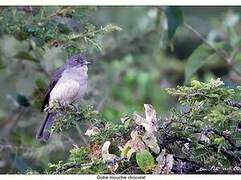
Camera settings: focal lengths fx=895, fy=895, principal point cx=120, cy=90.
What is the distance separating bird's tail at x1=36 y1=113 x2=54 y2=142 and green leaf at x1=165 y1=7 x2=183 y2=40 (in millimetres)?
542

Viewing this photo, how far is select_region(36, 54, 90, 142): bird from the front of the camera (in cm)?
272

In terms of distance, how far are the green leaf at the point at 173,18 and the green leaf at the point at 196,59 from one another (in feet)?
0.41

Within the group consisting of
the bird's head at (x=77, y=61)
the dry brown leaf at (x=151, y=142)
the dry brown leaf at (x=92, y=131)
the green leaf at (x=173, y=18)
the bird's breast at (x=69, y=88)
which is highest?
the green leaf at (x=173, y=18)

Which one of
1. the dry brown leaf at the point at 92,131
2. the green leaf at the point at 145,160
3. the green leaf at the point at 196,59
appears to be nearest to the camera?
the green leaf at the point at 145,160

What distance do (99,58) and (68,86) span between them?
962 millimetres

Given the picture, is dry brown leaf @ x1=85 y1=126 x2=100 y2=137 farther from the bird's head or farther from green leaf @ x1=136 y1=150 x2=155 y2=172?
the bird's head

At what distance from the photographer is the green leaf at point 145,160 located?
2.02 m

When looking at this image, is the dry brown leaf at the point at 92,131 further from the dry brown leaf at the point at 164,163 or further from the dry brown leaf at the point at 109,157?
the dry brown leaf at the point at 164,163
